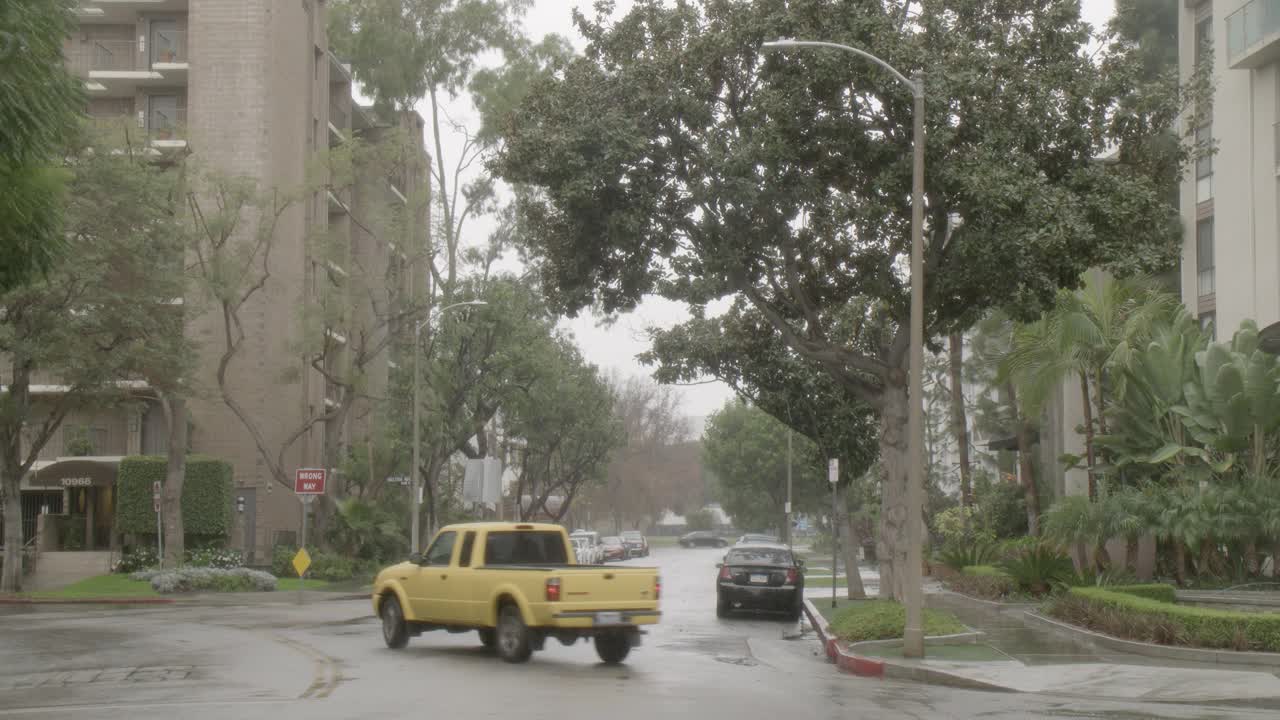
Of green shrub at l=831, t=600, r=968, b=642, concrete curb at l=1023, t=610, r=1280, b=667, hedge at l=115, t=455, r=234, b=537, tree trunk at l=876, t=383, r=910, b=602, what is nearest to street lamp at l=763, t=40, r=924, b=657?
green shrub at l=831, t=600, r=968, b=642

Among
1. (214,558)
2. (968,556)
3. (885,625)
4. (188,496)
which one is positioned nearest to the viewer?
(885,625)

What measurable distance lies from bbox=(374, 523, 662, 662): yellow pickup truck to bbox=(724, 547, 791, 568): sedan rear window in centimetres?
1139

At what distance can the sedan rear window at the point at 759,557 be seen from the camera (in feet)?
99.0

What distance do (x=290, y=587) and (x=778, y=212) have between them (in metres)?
24.3

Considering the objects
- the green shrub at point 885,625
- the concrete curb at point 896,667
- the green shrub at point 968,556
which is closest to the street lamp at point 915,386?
the concrete curb at point 896,667

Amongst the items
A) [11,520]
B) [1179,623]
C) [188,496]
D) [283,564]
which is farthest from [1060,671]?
[188,496]

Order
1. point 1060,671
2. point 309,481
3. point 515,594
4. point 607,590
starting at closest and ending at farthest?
point 1060,671 < point 607,590 < point 515,594 < point 309,481

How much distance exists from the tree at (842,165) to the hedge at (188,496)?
2597cm

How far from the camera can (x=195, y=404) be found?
4794 centimetres

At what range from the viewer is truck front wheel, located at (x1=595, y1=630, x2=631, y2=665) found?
714 inches

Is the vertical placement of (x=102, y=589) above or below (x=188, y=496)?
below

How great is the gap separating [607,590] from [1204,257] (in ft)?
70.5

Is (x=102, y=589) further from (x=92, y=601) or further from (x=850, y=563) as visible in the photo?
(x=850, y=563)

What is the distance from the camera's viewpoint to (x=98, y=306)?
3550 cm
